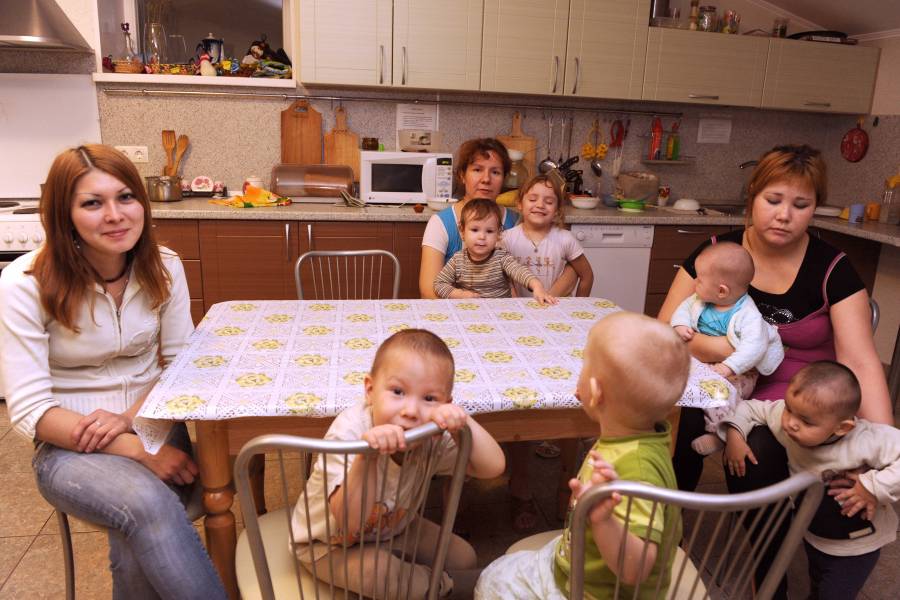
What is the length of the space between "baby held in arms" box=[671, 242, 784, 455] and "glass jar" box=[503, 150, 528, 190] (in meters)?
2.07

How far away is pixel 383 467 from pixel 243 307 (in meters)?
0.95

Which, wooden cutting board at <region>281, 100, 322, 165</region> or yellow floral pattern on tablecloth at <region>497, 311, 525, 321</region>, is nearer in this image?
yellow floral pattern on tablecloth at <region>497, 311, 525, 321</region>

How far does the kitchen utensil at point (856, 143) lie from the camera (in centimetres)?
398

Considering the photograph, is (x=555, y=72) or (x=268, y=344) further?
(x=555, y=72)

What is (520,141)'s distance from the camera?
3.87 metres

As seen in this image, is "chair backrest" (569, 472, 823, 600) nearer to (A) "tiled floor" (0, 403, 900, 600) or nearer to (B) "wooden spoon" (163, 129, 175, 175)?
(A) "tiled floor" (0, 403, 900, 600)

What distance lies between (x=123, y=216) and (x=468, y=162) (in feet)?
4.48

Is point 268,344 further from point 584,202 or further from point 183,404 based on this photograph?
point 584,202

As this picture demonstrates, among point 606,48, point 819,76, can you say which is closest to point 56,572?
point 606,48

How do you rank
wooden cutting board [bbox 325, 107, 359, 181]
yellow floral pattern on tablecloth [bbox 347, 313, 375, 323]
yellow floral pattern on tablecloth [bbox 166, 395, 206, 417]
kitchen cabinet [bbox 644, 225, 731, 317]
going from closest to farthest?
1. yellow floral pattern on tablecloth [bbox 166, 395, 206, 417]
2. yellow floral pattern on tablecloth [bbox 347, 313, 375, 323]
3. kitchen cabinet [bbox 644, 225, 731, 317]
4. wooden cutting board [bbox 325, 107, 359, 181]

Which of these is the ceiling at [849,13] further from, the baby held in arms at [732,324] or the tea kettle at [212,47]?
the tea kettle at [212,47]

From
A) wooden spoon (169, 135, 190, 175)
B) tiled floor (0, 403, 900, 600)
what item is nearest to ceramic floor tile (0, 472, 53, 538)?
tiled floor (0, 403, 900, 600)

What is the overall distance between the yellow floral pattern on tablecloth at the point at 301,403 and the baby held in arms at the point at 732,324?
1.00 m

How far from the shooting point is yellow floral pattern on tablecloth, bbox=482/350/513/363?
1506mm
